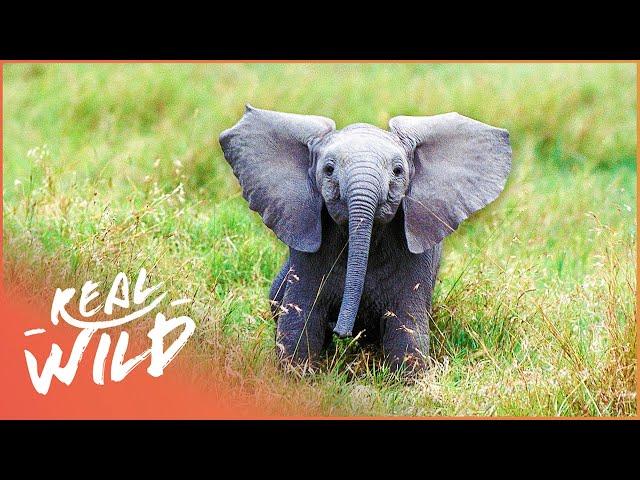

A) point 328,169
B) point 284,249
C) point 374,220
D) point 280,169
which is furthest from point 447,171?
point 284,249

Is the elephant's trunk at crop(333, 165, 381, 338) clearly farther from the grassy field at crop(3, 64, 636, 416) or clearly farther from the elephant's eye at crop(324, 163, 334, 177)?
the grassy field at crop(3, 64, 636, 416)

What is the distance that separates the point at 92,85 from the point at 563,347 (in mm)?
4979

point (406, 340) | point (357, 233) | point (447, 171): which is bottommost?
point (406, 340)

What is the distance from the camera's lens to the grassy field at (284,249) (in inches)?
247

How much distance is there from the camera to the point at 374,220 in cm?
607

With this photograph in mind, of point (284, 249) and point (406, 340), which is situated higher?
point (284, 249)

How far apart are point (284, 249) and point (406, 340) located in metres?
1.41

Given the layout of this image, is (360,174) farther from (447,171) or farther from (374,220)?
(447,171)

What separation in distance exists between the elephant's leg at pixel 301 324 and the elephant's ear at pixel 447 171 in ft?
1.78

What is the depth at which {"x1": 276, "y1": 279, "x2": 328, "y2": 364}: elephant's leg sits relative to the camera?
637 cm

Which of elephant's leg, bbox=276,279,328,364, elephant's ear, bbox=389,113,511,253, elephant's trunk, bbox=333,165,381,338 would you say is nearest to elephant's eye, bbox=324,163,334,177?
elephant's trunk, bbox=333,165,381,338

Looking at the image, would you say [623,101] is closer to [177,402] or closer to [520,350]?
[520,350]

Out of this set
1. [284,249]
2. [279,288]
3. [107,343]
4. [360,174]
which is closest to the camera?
[360,174]

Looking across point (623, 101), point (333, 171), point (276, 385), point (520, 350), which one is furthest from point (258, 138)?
point (623, 101)
